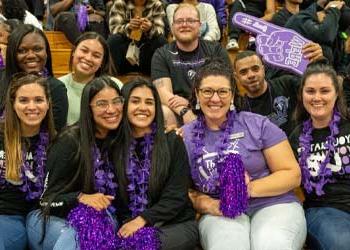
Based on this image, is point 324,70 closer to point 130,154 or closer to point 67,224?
point 130,154

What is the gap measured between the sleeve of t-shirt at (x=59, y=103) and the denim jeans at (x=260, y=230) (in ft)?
3.19

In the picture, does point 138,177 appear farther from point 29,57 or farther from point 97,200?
point 29,57

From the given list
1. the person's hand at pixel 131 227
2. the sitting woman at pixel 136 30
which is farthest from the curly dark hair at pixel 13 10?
the person's hand at pixel 131 227

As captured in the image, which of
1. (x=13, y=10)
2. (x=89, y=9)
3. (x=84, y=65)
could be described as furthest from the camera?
(x=89, y=9)

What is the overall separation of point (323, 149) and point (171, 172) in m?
0.72

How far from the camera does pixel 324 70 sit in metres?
2.53

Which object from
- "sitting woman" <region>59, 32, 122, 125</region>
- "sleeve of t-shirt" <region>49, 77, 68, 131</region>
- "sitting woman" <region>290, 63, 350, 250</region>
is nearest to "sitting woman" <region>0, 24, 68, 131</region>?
"sleeve of t-shirt" <region>49, 77, 68, 131</region>

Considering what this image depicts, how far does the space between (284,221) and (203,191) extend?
394 mm

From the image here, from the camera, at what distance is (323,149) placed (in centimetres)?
250

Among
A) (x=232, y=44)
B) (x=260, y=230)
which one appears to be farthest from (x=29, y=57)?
(x=232, y=44)

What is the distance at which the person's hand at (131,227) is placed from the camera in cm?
223

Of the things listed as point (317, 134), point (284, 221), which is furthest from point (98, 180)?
point (317, 134)

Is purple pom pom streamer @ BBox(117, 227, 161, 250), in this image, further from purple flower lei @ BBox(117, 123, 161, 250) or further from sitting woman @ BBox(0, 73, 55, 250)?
sitting woman @ BBox(0, 73, 55, 250)

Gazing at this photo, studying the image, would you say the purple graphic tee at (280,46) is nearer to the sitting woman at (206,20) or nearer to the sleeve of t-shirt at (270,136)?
the sitting woman at (206,20)
